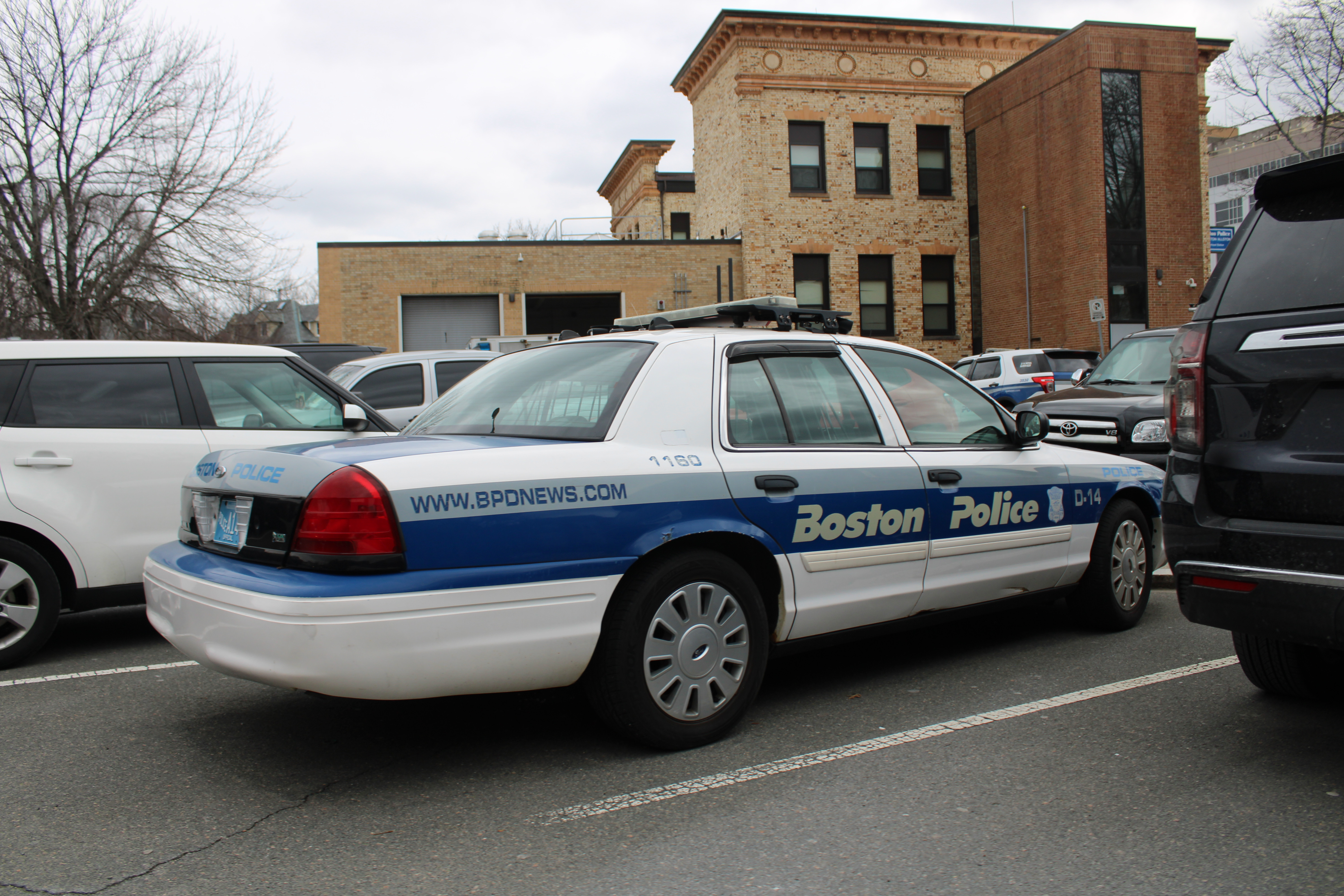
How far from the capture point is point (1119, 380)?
1062 centimetres

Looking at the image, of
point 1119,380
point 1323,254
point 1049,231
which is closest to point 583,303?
point 1049,231

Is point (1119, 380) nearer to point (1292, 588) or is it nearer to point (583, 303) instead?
point (1292, 588)

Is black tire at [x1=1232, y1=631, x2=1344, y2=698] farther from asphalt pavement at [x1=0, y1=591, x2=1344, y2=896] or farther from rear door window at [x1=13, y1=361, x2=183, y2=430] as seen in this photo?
rear door window at [x1=13, y1=361, x2=183, y2=430]

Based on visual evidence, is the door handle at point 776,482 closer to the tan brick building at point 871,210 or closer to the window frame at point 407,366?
the window frame at point 407,366

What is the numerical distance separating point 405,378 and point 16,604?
591cm

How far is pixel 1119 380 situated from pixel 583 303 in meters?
20.7

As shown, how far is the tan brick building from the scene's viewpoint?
25.4 meters

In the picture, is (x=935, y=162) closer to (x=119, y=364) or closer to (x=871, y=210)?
(x=871, y=210)

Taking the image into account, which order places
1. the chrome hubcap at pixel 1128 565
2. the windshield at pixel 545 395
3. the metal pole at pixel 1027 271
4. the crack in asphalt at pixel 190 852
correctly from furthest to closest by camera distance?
the metal pole at pixel 1027 271 < the chrome hubcap at pixel 1128 565 < the windshield at pixel 545 395 < the crack in asphalt at pixel 190 852

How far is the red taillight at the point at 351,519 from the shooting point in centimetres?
336

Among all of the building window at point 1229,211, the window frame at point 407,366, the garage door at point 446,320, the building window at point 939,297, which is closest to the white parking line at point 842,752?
the window frame at point 407,366

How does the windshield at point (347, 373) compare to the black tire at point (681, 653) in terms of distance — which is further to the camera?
the windshield at point (347, 373)

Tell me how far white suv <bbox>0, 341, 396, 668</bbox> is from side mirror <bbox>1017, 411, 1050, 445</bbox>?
3.24 metres

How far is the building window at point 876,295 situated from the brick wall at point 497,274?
11.3 feet
